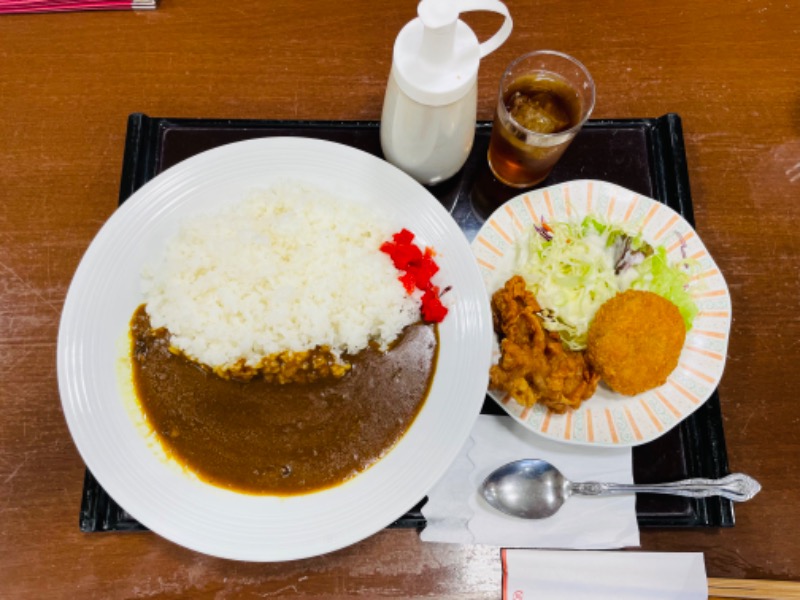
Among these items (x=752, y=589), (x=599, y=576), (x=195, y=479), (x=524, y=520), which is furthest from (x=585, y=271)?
(x=195, y=479)

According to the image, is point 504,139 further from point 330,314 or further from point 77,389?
point 77,389

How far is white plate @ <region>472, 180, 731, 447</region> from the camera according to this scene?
2090mm

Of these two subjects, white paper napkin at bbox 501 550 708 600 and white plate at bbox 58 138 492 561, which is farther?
white paper napkin at bbox 501 550 708 600

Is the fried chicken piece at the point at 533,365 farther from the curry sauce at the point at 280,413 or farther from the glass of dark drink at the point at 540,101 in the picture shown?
the glass of dark drink at the point at 540,101

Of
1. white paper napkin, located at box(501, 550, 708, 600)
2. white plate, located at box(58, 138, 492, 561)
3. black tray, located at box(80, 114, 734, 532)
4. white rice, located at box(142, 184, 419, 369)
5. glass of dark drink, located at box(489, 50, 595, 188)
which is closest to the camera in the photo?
white plate, located at box(58, 138, 492, 561)

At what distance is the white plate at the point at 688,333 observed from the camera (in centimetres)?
209

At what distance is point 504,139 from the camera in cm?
228

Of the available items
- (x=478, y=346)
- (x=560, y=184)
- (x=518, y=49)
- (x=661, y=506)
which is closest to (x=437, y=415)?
(x=478, y=346)

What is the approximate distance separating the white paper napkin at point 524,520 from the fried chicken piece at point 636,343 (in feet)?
0.90

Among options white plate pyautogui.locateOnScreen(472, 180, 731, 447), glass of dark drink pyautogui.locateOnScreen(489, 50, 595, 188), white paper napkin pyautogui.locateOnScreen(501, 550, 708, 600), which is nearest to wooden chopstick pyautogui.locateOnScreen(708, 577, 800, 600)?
white paper napkin pyautogui.locateOnScreen(501, 550, 708, 600)

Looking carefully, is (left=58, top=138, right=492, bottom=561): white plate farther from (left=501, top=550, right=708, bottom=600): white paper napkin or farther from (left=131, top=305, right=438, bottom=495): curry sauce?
(left=501, top=550, right=708, bottom=600): white paper napkin

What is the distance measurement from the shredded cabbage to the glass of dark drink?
0.27 m

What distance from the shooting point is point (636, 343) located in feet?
6.76

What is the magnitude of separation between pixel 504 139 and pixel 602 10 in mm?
1057
